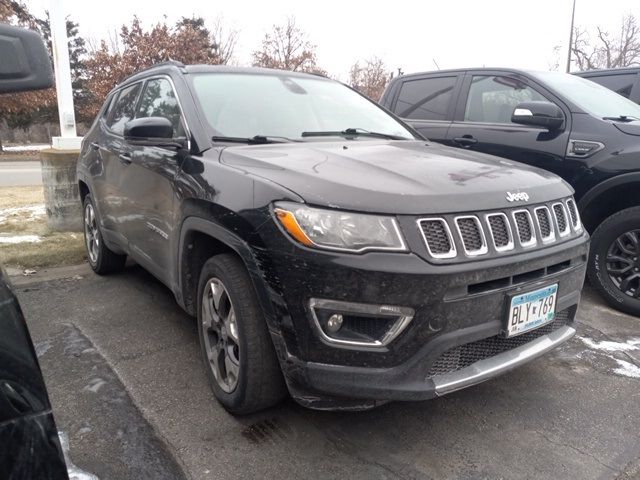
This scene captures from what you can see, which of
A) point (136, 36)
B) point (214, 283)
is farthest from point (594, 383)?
point (136, 36)

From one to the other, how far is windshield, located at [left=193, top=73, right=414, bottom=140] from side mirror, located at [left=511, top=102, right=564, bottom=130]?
116 centimetres

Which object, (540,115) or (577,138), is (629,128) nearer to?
(577,138)

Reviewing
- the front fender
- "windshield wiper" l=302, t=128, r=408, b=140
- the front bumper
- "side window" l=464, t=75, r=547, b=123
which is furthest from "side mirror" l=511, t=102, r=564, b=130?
the front fender

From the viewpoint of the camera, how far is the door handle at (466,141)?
15.4ft

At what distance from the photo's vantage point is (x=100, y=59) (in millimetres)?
21281

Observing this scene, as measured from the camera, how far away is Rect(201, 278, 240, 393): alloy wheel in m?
2.43

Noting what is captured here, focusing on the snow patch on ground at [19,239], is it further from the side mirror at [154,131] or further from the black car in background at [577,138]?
the black car in background at [577,138]

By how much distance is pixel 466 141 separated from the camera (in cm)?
474

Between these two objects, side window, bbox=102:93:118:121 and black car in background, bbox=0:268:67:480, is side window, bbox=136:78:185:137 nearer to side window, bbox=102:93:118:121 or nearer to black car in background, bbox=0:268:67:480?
side window, bbox=102:93:118:121

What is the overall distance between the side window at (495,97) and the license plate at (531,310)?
272 cm

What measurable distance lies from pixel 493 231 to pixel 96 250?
153 inches

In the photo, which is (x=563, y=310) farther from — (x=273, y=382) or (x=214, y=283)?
(x=214, y=283)

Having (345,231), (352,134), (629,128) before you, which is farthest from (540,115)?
(345,231)

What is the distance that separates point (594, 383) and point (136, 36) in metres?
22.7
